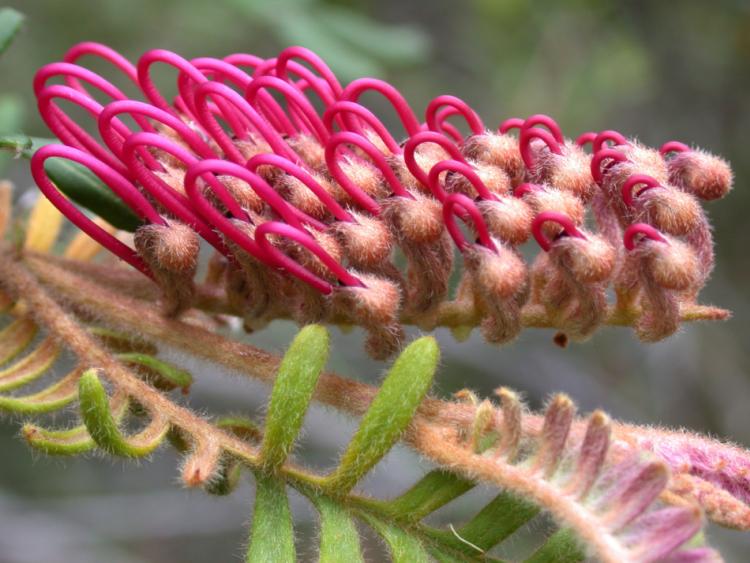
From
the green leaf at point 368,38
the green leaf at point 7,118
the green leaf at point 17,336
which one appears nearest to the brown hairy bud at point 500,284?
the green leaf at point 17,336

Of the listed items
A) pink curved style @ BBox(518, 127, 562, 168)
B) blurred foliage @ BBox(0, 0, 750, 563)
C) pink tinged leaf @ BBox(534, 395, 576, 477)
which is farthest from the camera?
blurred foliage @ BBox(0, 0, 750, 563)

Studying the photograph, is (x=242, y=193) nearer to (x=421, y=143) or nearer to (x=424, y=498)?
(x=421, y=143)

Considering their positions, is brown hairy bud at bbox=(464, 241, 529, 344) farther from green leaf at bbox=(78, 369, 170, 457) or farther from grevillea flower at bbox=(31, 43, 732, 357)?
green leaf at bbox=(78, 369, 170, 457)

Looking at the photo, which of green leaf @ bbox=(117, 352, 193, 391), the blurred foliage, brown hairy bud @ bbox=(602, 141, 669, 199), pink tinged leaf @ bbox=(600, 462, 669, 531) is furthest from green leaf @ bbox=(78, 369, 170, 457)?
the blurred foliage

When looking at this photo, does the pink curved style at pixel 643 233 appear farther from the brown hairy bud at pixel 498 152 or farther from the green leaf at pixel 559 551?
the green leaf at pixel 559 551

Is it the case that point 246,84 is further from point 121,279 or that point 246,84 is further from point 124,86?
point 124,86

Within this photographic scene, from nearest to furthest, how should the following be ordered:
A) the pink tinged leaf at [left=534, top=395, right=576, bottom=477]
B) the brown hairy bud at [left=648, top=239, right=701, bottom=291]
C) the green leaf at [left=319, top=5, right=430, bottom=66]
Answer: the pink tinged leaf at [left=534, top=395, right=576, bottom=477], the brown hairy bud at [left=648, top=239, right=701, bottom=291], the green leaf at [left=319, top=5, right=430, bottom=66]
